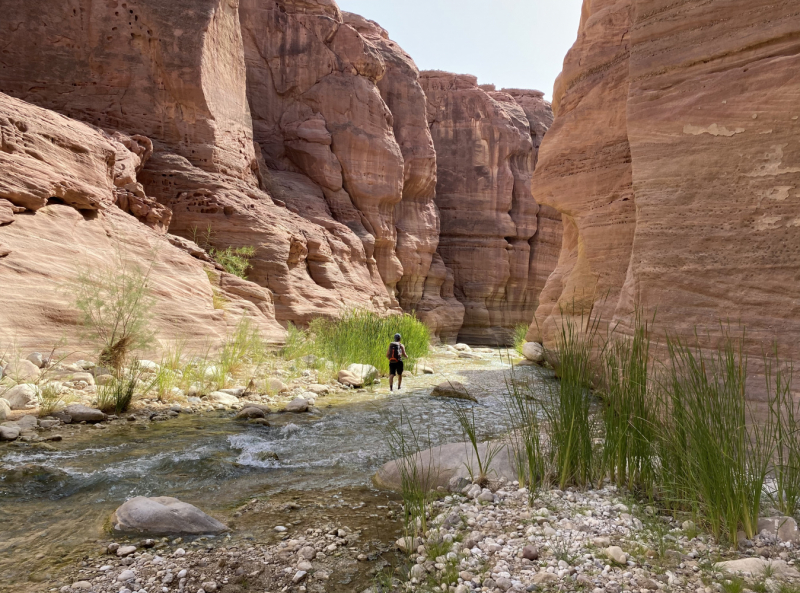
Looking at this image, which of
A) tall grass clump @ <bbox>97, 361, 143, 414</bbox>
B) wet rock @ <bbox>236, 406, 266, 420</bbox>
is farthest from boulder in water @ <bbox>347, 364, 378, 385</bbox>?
tall grass clump @ <bbox>97, 361, 143, 414</bbox>

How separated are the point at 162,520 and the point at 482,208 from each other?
2627 cm

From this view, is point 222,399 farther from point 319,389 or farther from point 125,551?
point 125,551

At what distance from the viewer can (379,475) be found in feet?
13.3

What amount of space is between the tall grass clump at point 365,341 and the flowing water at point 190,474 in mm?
3776

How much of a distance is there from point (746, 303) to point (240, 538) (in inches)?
168

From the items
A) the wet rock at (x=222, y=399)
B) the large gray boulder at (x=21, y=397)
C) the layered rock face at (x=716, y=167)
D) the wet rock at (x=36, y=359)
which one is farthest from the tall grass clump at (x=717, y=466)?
the wet rock at (x=36, y=359)

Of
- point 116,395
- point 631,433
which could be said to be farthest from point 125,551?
point 116,395

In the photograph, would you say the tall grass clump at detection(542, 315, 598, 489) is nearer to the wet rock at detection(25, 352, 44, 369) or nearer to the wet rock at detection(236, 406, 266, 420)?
the wet rock at detection(236, 406, 266, 420)

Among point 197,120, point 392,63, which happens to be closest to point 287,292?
point 197,120

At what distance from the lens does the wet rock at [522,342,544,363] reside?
39.9 ft

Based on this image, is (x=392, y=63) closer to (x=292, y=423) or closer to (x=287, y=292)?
(x=287, y=292)

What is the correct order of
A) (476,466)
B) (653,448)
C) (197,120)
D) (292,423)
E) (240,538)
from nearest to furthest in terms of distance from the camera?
(240,538) → (653,448) → (476,466) → (292,423) → (197,120)

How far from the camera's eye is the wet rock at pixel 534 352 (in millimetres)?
12148

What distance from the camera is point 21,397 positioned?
5.57 metres
